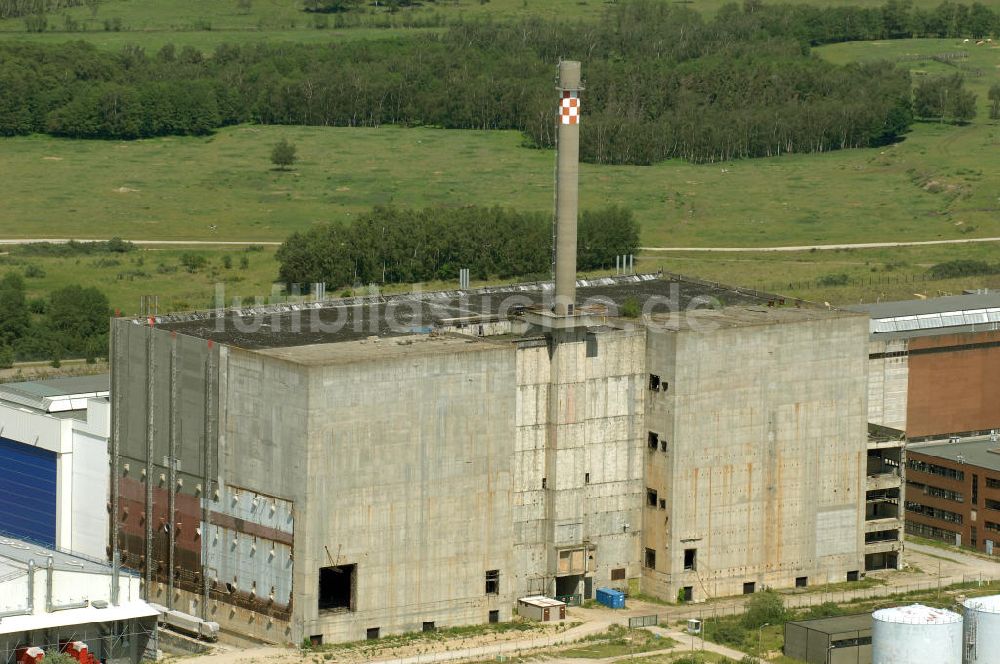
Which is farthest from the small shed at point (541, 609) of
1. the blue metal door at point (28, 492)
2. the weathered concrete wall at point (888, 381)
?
the weathered concrete wall at point (888, 381)

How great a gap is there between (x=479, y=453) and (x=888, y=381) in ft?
131

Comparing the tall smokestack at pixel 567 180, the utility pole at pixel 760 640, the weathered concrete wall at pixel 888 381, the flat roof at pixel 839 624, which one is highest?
the tall smokestack at pixel 567 180

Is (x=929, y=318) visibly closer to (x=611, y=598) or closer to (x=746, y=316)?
(x=746, y=316)

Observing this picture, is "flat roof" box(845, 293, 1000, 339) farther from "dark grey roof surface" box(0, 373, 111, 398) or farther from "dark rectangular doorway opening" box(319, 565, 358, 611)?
"dark grey roof surface" box(0, 373, 111, 398)

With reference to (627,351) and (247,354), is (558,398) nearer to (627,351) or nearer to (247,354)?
(627,351)

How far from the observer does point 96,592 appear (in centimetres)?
11275

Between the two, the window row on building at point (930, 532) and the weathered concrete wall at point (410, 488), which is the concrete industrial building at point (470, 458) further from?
the window row on building at point (930, 532)

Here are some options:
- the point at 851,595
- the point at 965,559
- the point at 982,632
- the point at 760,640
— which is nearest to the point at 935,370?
the point at 965,559

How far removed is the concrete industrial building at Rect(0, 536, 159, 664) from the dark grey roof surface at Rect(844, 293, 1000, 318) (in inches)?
2434

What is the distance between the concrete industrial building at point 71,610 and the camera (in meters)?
110

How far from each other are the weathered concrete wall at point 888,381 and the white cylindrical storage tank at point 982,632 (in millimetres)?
36561

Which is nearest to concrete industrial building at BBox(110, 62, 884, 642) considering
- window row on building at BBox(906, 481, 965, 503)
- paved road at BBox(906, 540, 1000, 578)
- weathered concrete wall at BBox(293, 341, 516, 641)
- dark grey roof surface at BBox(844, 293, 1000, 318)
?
weathered concrete wall at BBox(293, 341, 516, 641)

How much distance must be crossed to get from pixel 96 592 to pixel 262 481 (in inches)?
408

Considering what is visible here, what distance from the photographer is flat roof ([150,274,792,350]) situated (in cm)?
12775
